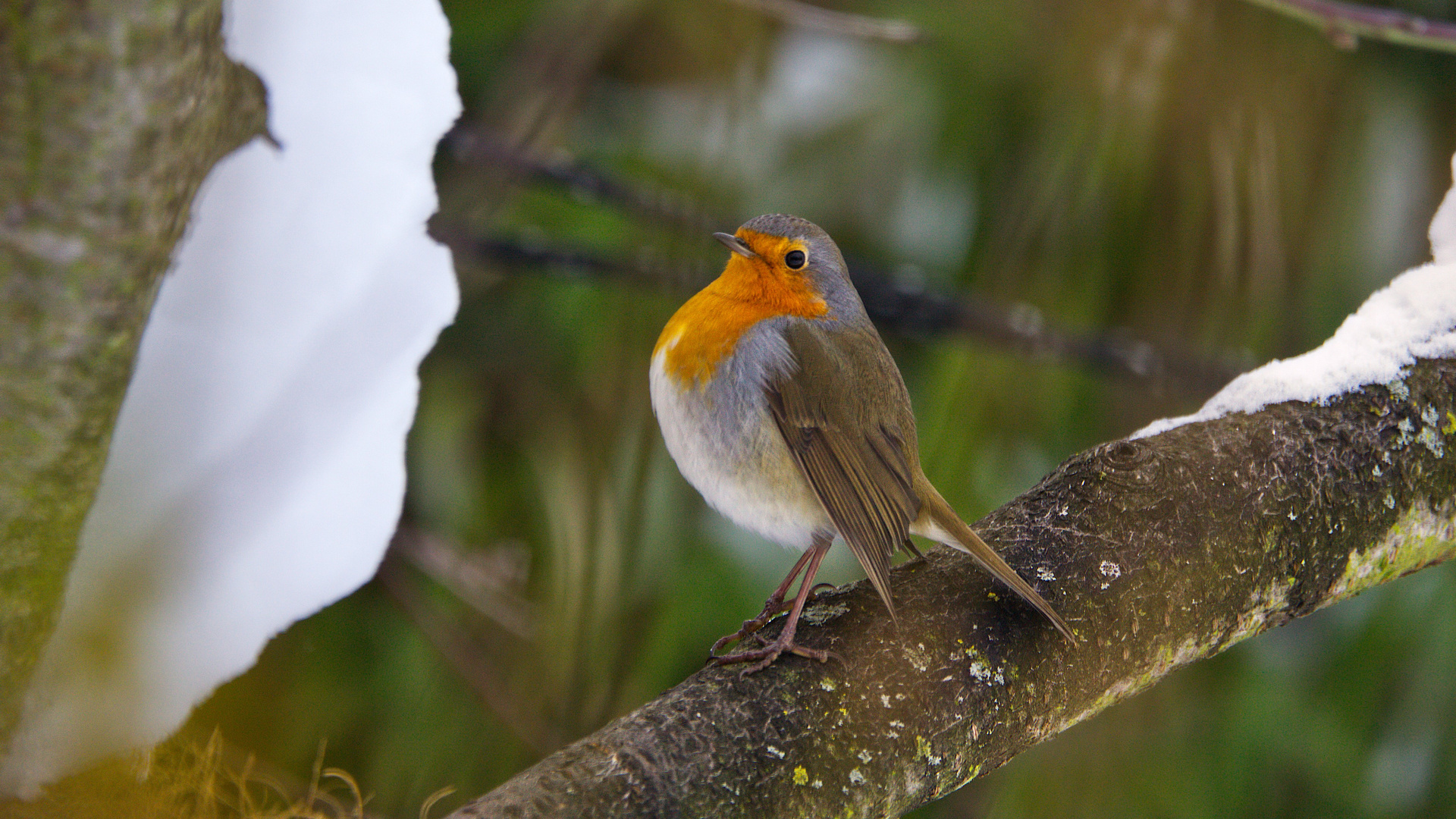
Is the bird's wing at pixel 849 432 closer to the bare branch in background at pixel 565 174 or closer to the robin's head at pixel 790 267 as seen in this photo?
the robin's head at pixel 790 267

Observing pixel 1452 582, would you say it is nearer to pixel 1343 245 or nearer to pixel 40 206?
pixel 1343 245

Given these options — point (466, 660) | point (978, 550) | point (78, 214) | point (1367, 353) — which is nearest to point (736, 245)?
point (978, 550)

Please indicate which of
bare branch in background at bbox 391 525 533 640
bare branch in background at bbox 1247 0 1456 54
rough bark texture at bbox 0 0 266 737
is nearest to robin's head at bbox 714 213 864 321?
rough bark texture at bbox 0 0 266 737

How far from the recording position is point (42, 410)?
764mm

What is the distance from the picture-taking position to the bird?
0.85 meters

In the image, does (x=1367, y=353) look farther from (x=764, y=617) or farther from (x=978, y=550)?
(x=764, y=617)

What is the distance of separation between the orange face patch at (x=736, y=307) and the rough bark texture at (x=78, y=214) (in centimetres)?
41

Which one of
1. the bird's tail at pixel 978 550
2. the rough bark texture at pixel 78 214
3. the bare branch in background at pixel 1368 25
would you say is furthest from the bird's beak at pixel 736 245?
the bare branch in background at pixel 1368 25

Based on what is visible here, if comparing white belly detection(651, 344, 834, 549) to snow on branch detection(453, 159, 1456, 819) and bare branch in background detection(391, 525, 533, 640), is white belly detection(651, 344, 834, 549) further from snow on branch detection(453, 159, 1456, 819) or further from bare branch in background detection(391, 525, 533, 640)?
bare branch in background detection(391, 525, 533, 640)

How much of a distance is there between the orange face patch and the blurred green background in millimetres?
992

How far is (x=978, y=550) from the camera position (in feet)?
2.50

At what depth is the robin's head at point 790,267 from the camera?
0.88 metres

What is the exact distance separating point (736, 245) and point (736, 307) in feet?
0.19

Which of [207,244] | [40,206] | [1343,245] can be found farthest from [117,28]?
[1343,245]
